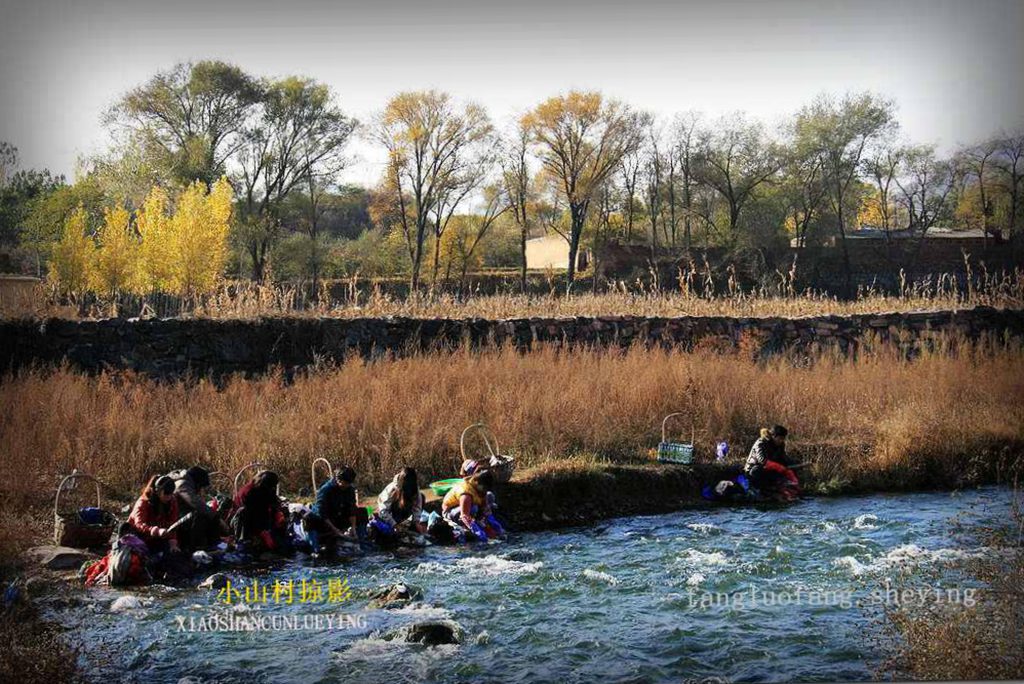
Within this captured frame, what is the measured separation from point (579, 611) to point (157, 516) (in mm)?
3508

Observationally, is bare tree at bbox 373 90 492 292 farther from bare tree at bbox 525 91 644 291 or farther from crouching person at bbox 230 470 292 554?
crouching person at bbox 230 470 292 554

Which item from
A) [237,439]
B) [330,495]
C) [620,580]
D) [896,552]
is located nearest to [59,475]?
[237,439]

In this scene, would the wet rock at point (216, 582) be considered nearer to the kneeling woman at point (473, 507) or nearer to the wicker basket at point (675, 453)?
the kneeling woman at point (473, 507)

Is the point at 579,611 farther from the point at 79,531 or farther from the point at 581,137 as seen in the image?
the point at 581,137

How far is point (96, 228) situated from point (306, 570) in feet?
22.5

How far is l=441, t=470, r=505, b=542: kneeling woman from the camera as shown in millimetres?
8789

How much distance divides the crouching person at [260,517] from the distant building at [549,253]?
19.2 metres

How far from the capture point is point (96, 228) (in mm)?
12602

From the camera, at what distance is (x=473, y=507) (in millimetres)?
8930

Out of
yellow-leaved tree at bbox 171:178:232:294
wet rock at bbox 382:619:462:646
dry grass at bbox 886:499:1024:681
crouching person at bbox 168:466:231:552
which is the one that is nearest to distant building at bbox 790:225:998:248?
dry grass at bbox 886:499:1024:681

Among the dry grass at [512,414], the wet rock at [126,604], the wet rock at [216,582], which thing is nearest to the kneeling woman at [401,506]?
the dry grass at [512,414]

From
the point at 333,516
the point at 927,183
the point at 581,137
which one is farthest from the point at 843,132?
the point at 333,516

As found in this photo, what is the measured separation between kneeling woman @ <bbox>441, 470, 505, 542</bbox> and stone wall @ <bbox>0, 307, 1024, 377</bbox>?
164 inches

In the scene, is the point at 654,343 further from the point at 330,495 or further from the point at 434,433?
the point at 330,495
